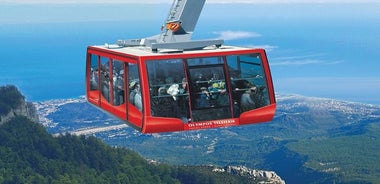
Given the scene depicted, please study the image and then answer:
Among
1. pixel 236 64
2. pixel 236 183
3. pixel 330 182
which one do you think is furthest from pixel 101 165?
pixel 236 64

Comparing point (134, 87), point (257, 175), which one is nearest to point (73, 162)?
point (257, 175)

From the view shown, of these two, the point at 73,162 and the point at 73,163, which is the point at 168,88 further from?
the point at 73,162

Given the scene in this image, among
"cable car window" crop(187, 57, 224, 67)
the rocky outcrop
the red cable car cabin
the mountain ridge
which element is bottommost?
the mountain ridge

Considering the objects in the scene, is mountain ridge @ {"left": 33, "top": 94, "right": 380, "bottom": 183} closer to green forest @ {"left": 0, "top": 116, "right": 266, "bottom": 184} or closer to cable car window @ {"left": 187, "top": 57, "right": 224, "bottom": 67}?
green forest @ {"left": 0, "top": 116, "right": 266, "bottom": 184}

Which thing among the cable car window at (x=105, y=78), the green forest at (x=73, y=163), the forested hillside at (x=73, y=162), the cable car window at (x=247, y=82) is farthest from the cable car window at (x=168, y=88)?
the forested hillside at (x=73, y=162)

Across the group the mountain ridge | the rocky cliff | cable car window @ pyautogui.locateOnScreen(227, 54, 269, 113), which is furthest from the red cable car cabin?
the mountain ridge

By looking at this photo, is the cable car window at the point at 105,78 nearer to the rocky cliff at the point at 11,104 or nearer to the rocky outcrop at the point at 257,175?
the rocky outcrop at the point at 257,175
